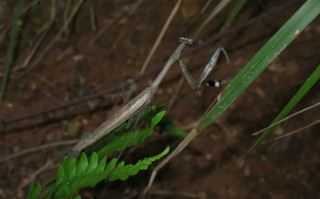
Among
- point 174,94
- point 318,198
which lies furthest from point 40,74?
point 318,198

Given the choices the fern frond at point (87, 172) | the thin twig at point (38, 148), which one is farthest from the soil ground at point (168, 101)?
the fern frond at point (87, 172)

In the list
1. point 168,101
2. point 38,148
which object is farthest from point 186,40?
point 38,148

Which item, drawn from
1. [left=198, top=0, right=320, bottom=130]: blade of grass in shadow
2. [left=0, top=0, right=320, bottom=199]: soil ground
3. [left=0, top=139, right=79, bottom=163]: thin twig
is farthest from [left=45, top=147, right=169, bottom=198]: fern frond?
[left=0, top=139, right=79, bottom=163]: thin twig

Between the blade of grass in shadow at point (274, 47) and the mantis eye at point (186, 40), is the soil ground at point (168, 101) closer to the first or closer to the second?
the mantis eye at point (186, 40)

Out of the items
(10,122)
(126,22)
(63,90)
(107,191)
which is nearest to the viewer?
(107,191)

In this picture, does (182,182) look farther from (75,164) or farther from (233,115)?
(75,164)

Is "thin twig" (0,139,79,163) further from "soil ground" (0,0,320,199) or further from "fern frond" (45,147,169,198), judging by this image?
"fern frond" (45,147,169,198)
